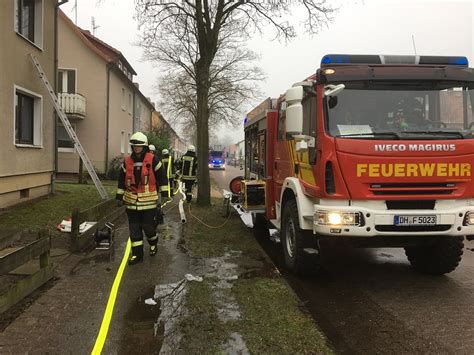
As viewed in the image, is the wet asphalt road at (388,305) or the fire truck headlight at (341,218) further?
the fire truck headlight at (341,218)

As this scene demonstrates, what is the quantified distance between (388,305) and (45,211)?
799 cm

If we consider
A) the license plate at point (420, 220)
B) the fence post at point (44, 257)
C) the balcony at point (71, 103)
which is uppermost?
the balcony at point (71, 103)

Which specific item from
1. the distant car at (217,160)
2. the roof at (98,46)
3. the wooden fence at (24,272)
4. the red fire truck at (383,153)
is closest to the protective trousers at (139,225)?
the wooden fence at (24,272)

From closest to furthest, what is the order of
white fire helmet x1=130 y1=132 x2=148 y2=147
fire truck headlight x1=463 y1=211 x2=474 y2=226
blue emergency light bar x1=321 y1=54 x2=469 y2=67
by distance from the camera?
fire truck headlight x1=463 y1=211 x2=474 y2=226 → blue emergency light bar x1=321 y1=54 x2=469 y2=67 → white fire helmet x1=130 y1=132 x2=148 y2=147

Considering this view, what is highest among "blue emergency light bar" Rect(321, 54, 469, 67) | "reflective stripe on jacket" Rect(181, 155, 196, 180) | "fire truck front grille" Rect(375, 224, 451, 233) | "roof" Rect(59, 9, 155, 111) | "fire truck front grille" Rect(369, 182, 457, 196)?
"roof" Rect(59, 9, 155, 111)

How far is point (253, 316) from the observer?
456 cm

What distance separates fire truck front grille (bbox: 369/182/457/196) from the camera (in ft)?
16.8

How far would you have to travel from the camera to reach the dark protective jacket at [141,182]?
21.6 ft

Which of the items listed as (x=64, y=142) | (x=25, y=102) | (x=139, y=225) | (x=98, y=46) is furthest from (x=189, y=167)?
(x=98, y=46)

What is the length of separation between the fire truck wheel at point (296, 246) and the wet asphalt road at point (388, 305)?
0.18m

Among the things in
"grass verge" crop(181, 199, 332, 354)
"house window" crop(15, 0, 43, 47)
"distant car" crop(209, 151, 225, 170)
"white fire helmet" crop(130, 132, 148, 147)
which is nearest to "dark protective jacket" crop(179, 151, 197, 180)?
"house window" crop(15, 0, 43, 47)

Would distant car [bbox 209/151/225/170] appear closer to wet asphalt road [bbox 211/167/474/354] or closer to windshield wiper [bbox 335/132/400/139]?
wet asphalt road [bbox 211/167/474/354]

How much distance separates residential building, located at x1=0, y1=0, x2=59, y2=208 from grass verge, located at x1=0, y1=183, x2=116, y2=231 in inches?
19.4

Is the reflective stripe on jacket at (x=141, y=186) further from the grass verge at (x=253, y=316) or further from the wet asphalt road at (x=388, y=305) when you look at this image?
the wet asphalt road at (x=388, y=305)
